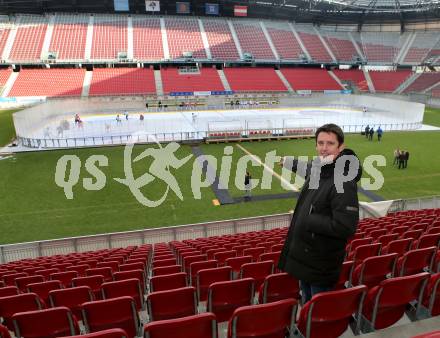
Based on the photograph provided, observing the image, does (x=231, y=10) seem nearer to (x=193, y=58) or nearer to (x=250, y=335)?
(x=193, y=58)

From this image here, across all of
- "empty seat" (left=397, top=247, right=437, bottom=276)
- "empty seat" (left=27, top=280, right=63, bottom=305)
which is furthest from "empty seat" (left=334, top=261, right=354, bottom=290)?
"empty seat" (left=27, top=280, right=63, bottom=305)

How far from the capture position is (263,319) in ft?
10.5

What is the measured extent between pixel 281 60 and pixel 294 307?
3102 inches

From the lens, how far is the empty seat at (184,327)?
110 inches

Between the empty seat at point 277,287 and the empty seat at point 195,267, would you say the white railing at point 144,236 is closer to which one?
the empty seat at point 195,267

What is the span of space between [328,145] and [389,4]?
92.3m

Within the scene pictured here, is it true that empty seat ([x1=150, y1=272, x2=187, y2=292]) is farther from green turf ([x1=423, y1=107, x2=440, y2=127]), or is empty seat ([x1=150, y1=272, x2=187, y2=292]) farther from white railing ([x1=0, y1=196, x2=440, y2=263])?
green turf ([x1=423, y1=107, x2=440, y2=127])

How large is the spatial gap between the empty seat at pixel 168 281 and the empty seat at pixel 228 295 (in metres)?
0.92

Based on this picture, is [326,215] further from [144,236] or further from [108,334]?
[144,236]

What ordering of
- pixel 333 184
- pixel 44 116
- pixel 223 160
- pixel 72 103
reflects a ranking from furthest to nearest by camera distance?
pixel 72 103
pixel 44 116
pixel 223 160
pixel 333 184

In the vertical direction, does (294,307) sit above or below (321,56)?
below

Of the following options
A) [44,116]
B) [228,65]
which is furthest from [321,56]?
[44,116]

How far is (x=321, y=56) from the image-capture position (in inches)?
3164

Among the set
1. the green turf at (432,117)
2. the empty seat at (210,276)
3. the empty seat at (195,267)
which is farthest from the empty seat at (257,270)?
the green turf at (432,117)
